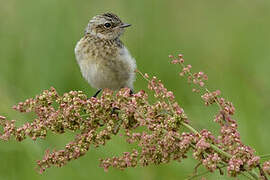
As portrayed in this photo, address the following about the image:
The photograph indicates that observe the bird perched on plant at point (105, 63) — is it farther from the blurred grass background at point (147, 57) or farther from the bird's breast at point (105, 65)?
the blurred grass background at point (147, 57)

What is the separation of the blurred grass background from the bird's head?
0.53m

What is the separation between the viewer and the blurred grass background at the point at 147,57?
499 cm

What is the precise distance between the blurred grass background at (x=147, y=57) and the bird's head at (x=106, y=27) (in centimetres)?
53

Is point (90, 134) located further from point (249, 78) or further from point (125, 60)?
point (249, 78)

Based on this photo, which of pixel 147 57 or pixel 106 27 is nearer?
pixel 106 27

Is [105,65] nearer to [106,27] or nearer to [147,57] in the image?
[106,27]

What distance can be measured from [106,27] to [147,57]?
67cm

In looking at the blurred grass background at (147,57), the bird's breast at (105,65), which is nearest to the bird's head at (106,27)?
the bird's breast at (105,65)

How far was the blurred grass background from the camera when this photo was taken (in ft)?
16.4

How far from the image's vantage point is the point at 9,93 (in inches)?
226

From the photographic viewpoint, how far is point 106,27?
6207mm

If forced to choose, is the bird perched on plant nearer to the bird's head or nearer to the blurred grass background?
the bird's head

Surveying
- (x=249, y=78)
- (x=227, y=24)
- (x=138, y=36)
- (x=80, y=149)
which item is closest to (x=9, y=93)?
(x=138, y=36)

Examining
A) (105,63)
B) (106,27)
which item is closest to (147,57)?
(106,27)
